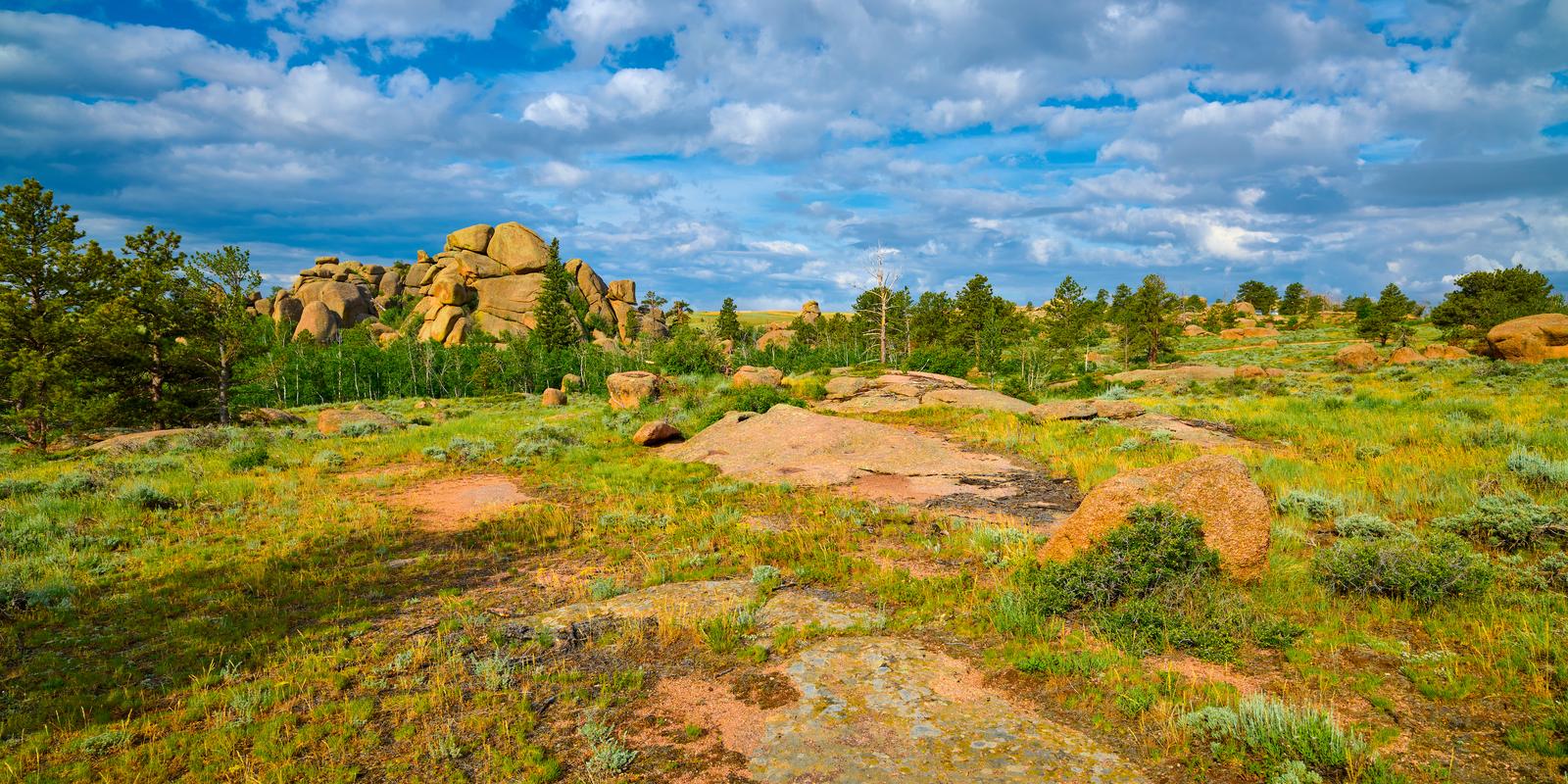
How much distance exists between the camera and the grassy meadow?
16.8 feet

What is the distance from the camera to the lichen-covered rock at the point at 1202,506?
781 centimetres

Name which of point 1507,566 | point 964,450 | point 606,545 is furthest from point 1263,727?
point 964,450

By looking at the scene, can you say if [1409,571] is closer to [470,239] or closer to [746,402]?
[746,402]

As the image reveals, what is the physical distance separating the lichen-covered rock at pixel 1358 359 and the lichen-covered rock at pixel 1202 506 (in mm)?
46698

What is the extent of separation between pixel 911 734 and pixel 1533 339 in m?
51.5

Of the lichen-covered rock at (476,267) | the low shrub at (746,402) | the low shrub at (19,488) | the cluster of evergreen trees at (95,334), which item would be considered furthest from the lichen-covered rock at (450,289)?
the low shrub at (19,488)

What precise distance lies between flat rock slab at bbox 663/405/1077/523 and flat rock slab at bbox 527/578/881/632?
5342mm

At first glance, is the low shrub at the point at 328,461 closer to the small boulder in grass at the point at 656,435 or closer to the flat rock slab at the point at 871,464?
the small boulder in grass at the point at 656,435

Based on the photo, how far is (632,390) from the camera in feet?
112

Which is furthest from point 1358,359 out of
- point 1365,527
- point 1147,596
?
point 1147,596

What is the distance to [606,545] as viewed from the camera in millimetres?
11375

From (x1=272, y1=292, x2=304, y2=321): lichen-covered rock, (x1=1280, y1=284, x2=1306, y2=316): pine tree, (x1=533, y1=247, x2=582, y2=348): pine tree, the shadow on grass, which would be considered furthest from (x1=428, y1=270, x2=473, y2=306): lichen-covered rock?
(x1=1280, y1=284, x2=1306, y2=316): pine tree

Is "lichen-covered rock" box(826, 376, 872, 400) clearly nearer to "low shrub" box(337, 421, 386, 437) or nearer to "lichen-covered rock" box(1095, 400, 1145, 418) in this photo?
"lichen-covered rock" box(1095, 400, 1145, 418)

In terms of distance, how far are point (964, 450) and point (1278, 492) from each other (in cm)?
801
